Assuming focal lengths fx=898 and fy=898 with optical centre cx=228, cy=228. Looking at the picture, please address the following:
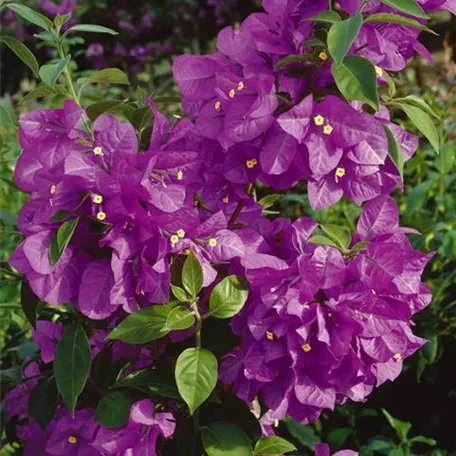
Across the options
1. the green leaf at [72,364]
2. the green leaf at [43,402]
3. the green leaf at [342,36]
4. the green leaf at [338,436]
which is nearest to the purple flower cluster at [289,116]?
the green leaf at [342,36]

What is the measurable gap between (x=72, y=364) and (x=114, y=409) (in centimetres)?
9

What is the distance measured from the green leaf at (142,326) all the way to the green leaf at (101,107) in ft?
1.00

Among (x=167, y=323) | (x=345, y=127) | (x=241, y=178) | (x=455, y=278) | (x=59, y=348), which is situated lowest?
(x=455, y=278)

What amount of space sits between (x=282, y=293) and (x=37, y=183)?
13.5 inches

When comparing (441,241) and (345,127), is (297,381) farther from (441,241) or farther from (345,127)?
(441,241)

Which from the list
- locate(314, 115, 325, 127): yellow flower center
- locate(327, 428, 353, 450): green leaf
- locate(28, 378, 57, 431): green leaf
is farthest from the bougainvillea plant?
locate(327, 428, 353, 450): green leaf

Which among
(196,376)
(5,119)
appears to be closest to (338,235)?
(196,376)

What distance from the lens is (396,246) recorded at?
115cm

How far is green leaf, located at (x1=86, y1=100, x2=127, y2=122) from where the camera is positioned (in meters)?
1.27

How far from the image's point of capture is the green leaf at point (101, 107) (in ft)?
4.18

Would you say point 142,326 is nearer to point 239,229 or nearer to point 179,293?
point 179,293

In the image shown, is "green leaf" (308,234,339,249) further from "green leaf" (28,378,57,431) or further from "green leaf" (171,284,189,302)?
"green leaf" (28,378,57,431)

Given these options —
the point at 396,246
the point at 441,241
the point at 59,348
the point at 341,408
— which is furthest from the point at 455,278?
the point at 59,348

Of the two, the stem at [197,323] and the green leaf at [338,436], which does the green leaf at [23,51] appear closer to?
the stem at [197,323]
